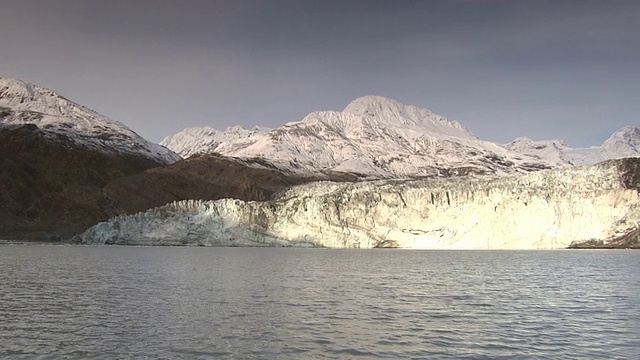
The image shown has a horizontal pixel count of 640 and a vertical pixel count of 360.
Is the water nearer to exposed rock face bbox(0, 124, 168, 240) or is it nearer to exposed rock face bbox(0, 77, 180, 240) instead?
exposed rock face bbox(0, 77, 180, 240)

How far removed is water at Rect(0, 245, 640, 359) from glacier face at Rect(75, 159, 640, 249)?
157 feet

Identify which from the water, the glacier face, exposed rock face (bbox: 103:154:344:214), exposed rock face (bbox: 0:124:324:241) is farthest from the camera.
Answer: exposed rock face (bbox: 103:154:344:214)

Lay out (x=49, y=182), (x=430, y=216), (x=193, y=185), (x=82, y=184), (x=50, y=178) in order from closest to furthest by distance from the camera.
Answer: (x=430, y=216)
(x=49, y=182)
(x=50, y=178)
(x=82, y=184)
(x=193, y=185)

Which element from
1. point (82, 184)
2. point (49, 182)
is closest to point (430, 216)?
point (82, 184)

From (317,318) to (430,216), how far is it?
2872 inches

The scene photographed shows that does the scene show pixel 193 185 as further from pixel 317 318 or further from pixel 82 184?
pixel 317 318

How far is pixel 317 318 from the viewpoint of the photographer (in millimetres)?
22938

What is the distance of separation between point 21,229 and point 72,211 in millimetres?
14683

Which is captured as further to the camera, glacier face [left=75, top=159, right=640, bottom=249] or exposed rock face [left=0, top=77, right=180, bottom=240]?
exposed rock face [left=0, top=77, right=180, bottom=240]

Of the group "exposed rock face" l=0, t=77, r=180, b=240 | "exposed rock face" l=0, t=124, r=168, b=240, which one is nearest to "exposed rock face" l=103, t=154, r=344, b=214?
"exposed rock face" l=0, t=77, r=180, b=240

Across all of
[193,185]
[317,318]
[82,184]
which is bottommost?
[317,318]

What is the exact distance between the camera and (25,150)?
579 feet

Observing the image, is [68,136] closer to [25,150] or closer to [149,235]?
[25,150]

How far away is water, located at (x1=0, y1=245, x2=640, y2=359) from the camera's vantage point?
17.3 metres
